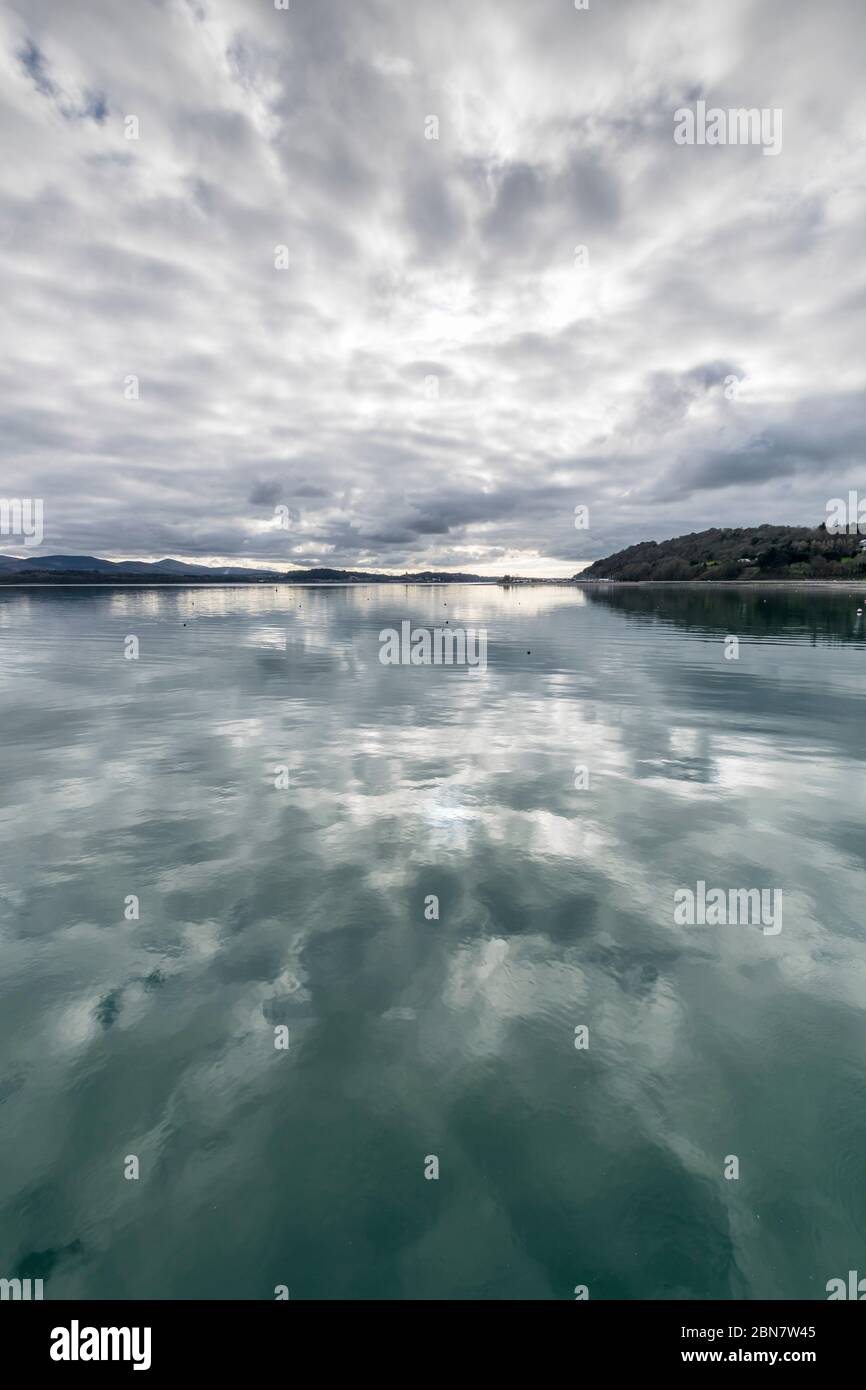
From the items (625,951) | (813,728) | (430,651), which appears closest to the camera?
(625,951)

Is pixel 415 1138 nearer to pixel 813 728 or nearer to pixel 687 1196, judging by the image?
pixel 687 1196

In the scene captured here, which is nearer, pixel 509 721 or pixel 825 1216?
pixel 825 1216

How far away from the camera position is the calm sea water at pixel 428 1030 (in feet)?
20.8

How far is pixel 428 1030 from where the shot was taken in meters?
9.12

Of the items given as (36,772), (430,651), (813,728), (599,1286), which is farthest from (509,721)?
(430,651)

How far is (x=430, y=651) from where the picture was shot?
5925 cm

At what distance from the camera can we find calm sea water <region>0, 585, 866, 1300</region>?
20.8 feet

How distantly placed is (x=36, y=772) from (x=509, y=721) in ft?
64.7
